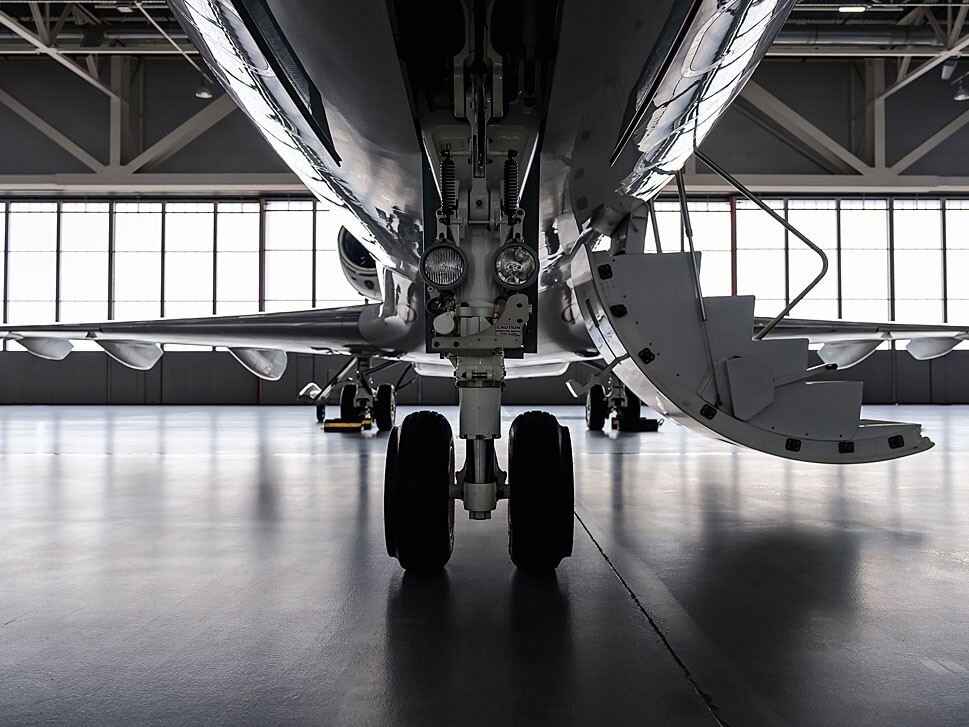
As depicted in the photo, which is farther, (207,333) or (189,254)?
(189,254)

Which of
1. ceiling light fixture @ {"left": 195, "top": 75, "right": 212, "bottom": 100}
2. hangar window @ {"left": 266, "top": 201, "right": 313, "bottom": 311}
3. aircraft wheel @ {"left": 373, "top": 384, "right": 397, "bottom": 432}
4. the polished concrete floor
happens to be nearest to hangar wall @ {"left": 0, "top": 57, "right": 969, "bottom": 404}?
hangar window @ {"left": 266, "top": 201, "right": 313, "bottom": 311}

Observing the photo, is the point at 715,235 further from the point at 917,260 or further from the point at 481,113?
the point at 481,113

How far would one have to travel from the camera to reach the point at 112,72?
76.1 ft

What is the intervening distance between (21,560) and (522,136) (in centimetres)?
344

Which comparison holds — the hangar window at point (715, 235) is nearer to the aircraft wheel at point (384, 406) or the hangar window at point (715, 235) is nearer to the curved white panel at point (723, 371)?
the aircraft wheel at point (384, 406)

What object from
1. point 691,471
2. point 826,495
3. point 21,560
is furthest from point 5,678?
point 691,471

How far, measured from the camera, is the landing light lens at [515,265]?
3420mm

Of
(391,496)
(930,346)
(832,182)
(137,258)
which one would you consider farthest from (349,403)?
(137,258)

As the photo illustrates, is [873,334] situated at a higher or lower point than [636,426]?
higher

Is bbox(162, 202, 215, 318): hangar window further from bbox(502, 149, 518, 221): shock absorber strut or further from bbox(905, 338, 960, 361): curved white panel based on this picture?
bbox(502, 149, 518, 221): shock absorber strut

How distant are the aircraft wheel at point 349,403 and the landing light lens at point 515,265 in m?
10.3

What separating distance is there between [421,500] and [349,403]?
1060cm

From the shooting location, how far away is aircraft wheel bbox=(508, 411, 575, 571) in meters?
3.53

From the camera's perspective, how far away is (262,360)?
38.2 feet
